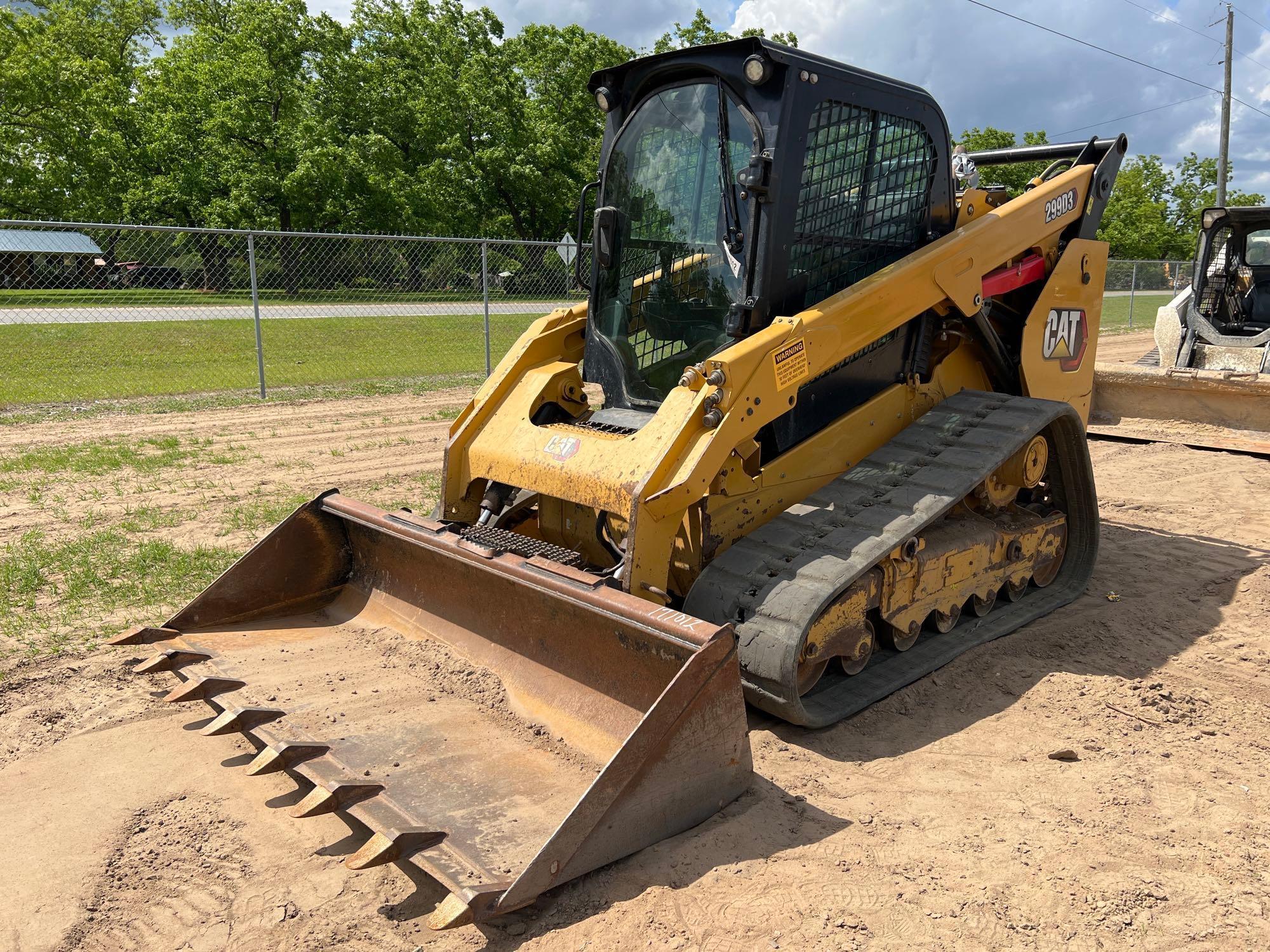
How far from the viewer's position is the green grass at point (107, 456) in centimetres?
809

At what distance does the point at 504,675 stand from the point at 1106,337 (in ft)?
73.5

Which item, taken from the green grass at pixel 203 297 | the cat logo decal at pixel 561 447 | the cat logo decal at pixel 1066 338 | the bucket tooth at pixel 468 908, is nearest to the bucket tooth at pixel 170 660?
the cat logo decal at pixel 561 447

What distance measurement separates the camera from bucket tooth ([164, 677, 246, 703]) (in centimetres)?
385

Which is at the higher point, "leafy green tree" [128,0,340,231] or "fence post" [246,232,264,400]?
"leafy green tree" [128,0,340,231]

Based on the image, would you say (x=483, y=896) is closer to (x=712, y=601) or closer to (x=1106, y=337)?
(x=712, y=601)

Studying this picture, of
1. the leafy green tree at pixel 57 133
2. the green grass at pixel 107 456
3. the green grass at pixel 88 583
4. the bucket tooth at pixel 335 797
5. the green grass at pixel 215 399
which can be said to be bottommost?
the green grass at pixel 88 583

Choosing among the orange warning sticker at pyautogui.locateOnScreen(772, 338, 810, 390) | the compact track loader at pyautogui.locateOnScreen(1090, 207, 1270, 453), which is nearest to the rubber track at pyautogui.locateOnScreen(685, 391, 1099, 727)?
the orange warning sticker at pyautogui.locateOnScreen(772, 338, 810, 390)

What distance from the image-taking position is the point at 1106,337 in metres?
23.1

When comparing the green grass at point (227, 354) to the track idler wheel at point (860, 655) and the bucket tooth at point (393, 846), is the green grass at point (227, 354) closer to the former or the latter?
the track idler wheel at point (860, 655)

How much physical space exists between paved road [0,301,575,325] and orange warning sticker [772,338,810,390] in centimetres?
1111

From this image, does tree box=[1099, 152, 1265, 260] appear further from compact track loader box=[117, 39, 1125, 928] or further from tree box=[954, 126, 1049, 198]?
compact track loader box=[117, 39, 1125, 928]

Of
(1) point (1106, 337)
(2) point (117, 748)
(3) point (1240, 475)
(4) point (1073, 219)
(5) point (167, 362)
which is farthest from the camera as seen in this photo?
(1) point (1106, 337)

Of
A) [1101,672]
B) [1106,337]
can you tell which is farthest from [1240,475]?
[1106,337]

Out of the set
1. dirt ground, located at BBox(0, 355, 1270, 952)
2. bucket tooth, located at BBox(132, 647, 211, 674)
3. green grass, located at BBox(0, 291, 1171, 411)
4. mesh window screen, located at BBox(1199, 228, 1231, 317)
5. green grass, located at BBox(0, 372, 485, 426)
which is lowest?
dirt ground, located at BBox(0, 355, 1270, 952)
